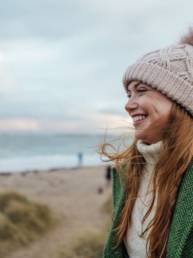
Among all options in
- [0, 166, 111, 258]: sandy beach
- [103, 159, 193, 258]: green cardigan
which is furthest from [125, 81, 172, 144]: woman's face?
[0, 166, 111, 258]: sandy beach

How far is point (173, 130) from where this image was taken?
5.49 ft

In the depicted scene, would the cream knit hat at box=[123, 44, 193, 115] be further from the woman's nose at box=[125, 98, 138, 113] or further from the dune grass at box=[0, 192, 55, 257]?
the dune grass at box=[0, 192, 55, 257]

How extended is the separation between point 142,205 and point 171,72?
0.44 m

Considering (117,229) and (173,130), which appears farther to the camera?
(117,229)

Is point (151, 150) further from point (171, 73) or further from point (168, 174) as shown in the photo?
point (171, 73)

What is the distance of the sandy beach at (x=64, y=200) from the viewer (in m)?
7.77

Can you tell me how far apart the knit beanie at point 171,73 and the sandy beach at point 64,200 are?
546 cm

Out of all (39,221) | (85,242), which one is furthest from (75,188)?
(85,242)

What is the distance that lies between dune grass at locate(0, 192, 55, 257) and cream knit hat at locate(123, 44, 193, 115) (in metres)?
6.03

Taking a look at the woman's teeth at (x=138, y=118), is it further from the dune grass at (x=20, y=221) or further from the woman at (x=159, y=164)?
the dune grass at (x=20, y=221)

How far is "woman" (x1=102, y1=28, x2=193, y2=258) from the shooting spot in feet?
5.33

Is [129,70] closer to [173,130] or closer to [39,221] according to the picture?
[173,130]

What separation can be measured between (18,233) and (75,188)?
9090 mm

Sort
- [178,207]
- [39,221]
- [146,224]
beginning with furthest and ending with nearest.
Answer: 1. [39,221]
2. [146,224]
3. [178,207]
